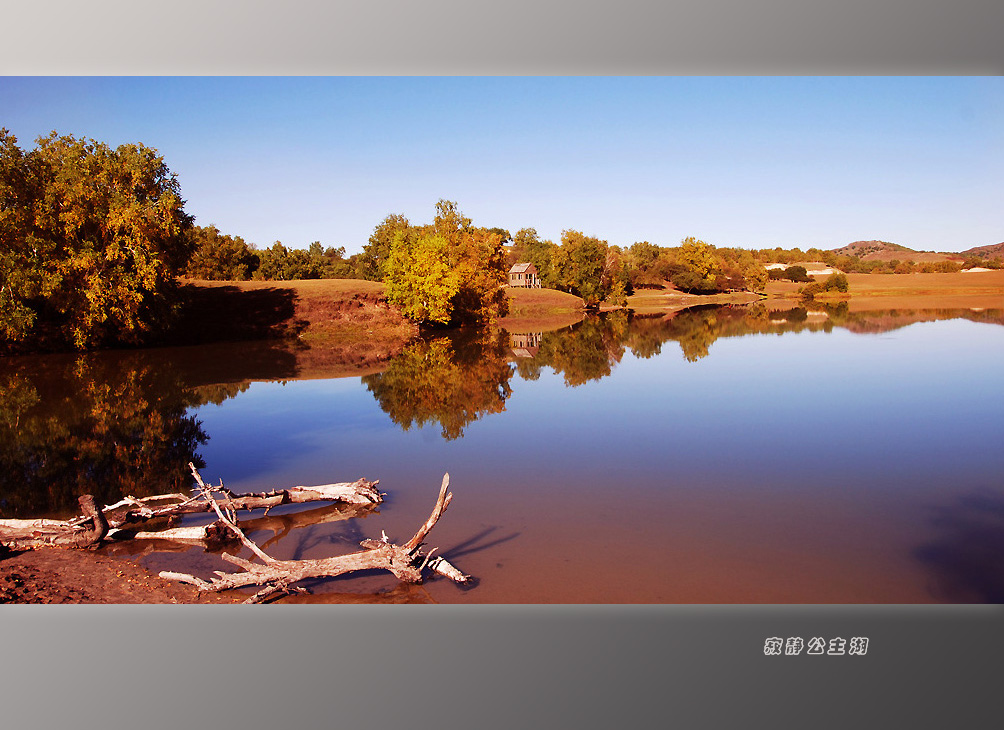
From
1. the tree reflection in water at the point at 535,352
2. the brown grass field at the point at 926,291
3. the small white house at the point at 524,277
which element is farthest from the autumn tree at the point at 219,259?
the brown grass field at the point at 926,291

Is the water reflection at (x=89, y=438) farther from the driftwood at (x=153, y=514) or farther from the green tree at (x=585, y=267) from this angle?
the green tree at (x=585, y=267)

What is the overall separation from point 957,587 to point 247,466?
12474 mm

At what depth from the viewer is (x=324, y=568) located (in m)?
8.41

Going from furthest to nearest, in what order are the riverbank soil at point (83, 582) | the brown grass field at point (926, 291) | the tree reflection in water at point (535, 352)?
1. the brown grass field at point (926, 291)
2. the tree reflection in water at point (535, 352)
3. the riverbank soil at point (83, 582)

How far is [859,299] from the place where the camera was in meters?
77.9

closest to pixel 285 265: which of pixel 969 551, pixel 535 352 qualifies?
pixel 535 352

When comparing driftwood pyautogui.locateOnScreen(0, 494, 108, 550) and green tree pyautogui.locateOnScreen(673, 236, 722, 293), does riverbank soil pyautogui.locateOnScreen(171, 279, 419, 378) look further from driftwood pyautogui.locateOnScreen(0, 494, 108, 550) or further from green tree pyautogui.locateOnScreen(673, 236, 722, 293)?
green tree pyautogui.locateOnScreen(673, 236, 722, 293)

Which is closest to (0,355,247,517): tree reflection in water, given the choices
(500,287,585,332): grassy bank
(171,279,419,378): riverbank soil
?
(171,279,419,378): riverbank soil

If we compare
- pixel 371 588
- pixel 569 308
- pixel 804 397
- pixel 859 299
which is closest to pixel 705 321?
pixel 569 308

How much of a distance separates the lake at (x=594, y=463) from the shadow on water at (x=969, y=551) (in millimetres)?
38

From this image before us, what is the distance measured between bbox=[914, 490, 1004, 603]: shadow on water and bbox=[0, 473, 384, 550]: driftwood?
821cm

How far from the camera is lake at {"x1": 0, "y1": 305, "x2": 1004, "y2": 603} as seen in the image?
Result: 883 cm

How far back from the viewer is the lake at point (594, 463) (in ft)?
29.0

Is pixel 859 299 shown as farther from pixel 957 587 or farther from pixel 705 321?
pixel 957 587
